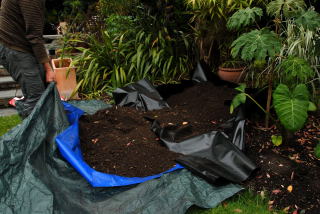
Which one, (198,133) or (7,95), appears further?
(7,95)

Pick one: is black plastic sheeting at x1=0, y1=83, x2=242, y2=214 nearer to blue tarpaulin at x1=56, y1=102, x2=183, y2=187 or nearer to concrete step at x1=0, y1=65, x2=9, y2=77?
Result: blue tarpaulin at x1=56, y1=102, x2=183, y2=187

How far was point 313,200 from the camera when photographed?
2.35m

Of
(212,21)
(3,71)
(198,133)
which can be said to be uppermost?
(212,21)

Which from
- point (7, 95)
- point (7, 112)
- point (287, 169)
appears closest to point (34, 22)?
point (7, 112)

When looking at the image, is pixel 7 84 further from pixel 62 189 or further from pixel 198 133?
pixel 198 133

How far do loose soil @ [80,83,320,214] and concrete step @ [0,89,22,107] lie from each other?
5.25 ft

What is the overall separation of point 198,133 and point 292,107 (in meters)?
0.94

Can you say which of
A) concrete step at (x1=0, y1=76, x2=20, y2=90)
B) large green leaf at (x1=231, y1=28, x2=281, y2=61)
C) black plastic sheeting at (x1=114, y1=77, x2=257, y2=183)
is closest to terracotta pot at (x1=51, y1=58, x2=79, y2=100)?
concrete step at (x1=0, y1=76, x2=20, y2=90)

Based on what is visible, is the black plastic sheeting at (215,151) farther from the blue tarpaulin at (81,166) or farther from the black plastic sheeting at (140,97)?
the black plastic sheeting at (140,97)

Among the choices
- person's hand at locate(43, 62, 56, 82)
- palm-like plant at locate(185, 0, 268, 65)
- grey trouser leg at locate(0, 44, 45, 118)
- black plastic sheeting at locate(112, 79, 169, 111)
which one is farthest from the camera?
palm-like plant at locate(185, 0, 268, 65)

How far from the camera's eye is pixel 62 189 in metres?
2.42

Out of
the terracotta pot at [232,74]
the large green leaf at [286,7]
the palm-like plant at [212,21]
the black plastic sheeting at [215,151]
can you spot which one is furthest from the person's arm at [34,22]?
the terracotta pot at [232,74]

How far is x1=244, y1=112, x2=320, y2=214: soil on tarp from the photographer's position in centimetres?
238

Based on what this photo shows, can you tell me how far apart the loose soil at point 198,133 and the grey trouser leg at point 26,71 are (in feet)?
1.83
